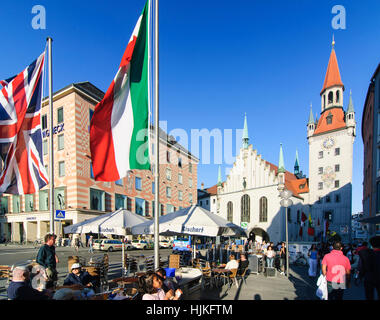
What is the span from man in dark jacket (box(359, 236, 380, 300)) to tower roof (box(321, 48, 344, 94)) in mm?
51400

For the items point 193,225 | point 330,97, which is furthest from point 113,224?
point 330,97

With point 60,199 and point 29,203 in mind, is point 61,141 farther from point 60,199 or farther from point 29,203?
point 29,203

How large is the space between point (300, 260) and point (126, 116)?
1543 cm

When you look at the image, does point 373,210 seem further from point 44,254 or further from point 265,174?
point 44,254

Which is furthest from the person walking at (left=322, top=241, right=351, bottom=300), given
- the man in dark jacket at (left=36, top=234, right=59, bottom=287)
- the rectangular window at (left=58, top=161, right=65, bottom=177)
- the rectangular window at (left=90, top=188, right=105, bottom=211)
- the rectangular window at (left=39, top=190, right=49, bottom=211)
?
the rectangular window at (left=39, top=190, right=49, bottom=211)

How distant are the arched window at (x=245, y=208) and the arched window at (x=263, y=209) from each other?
2.65m

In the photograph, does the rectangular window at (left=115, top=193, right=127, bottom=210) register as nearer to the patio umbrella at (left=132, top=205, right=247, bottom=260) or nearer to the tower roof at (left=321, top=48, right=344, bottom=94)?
the patio umbrella at (left=132, top=205, right=247, bottom=260)

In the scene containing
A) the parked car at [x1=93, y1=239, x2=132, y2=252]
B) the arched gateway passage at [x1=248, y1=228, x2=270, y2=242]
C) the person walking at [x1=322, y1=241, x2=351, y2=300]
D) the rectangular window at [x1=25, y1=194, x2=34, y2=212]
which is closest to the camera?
the person walking at [x1=322, y1=241, x2=351, y2=300]

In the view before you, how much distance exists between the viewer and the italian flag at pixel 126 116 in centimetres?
653

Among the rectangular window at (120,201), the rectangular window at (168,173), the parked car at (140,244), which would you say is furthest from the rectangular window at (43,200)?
the rectangular window at (168,173)

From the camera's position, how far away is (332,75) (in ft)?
161

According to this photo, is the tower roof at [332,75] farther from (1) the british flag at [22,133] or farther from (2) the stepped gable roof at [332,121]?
(1) the british flag at [22,133]

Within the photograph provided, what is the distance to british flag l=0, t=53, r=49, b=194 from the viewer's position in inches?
327
